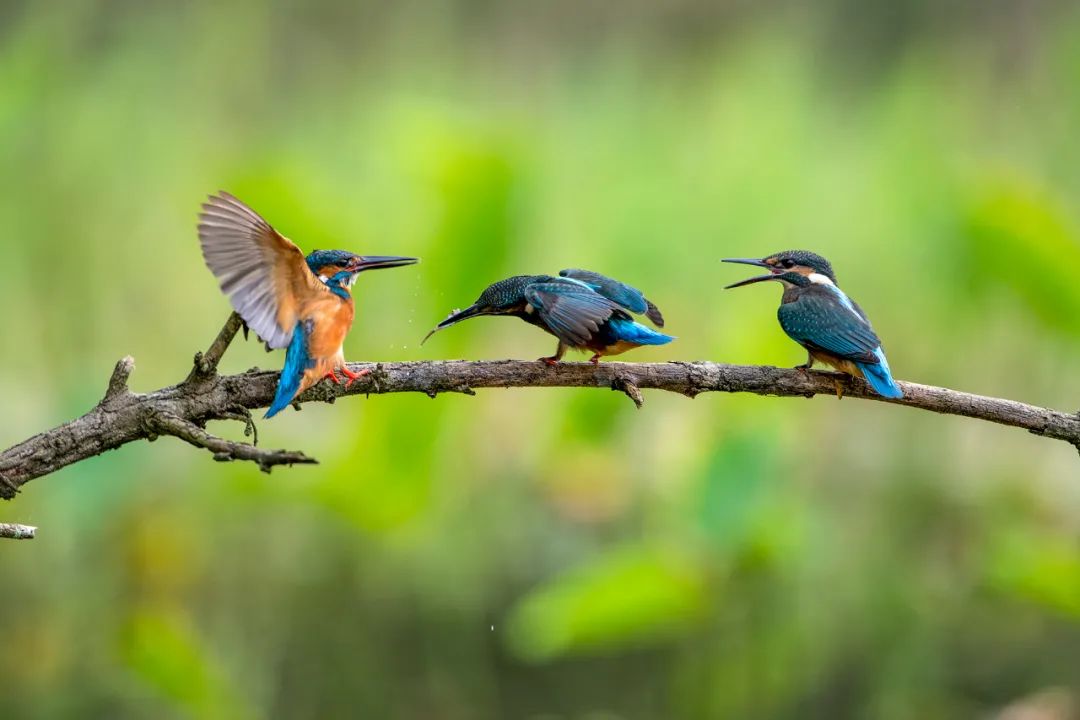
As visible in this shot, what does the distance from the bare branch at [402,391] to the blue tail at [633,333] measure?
0.04m

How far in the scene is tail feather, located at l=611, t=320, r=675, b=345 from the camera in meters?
1.68

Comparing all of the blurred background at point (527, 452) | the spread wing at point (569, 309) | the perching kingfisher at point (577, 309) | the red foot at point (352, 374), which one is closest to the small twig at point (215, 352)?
the red foot at point (352, 374)

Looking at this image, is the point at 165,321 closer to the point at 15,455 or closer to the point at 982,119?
the point at 15,455

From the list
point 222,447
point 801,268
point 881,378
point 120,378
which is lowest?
point 222,447

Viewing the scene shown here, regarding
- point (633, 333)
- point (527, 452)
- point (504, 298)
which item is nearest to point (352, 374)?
point (504, 298)

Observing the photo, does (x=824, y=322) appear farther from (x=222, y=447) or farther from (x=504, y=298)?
(x=222, y=447)

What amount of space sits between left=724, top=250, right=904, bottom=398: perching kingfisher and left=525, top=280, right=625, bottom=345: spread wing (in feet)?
0.58

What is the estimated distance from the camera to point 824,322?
1.80m

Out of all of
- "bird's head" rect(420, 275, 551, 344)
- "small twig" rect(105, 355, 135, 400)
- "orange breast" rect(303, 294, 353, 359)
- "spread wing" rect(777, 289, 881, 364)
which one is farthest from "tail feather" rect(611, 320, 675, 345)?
"small twig" rect(105, 355, 135, 400)

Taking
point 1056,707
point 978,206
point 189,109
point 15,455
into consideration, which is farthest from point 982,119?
point 15,455

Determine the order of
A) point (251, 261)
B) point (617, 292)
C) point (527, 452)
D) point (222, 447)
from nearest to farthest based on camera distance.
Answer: point (222, 447), point (251, 261), point (617, 292), point (527, 452)

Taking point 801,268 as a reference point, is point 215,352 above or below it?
below

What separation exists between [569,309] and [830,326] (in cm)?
39

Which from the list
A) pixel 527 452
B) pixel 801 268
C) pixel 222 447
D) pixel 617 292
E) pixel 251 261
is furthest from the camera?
pixel 527 452
